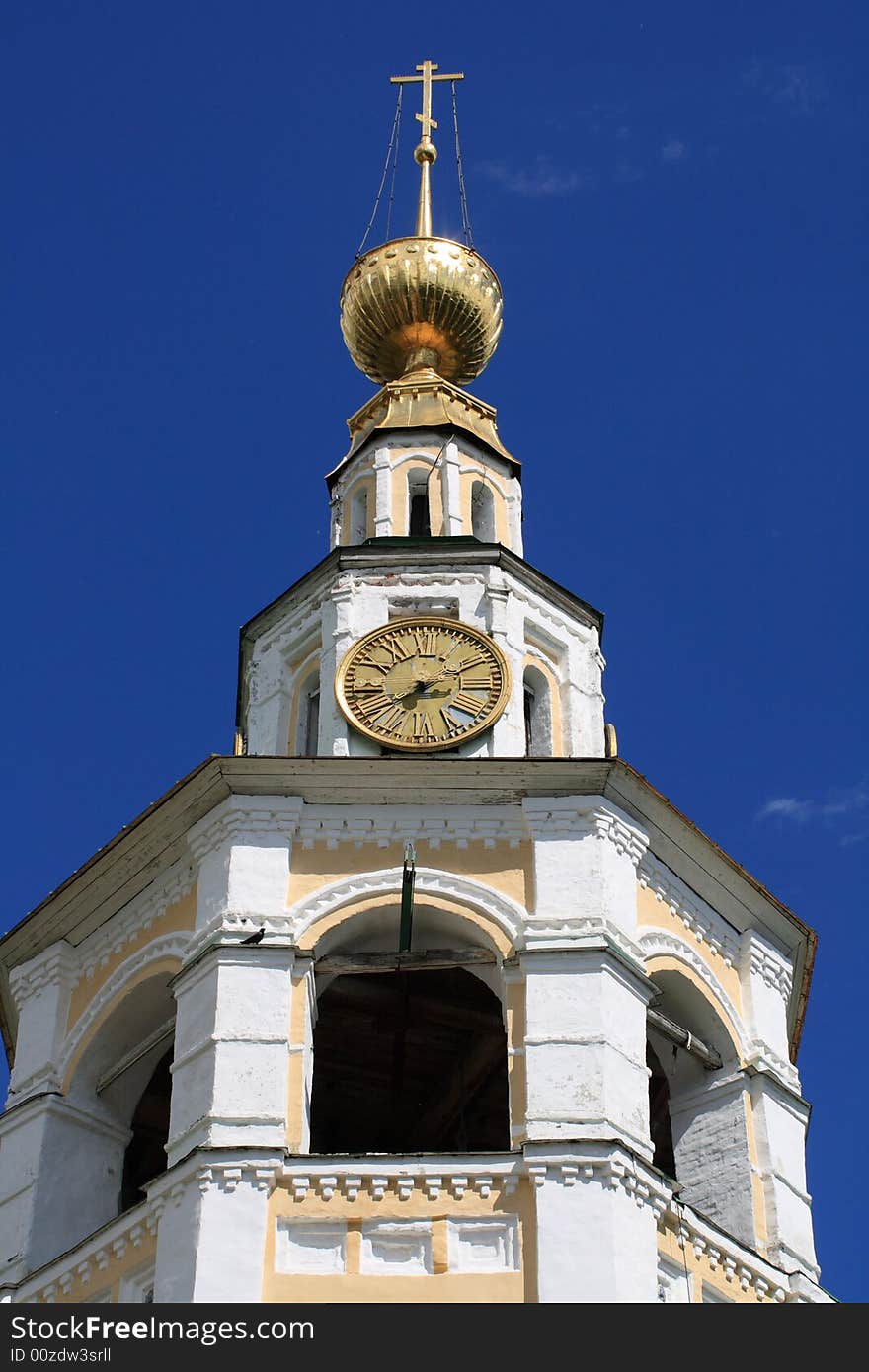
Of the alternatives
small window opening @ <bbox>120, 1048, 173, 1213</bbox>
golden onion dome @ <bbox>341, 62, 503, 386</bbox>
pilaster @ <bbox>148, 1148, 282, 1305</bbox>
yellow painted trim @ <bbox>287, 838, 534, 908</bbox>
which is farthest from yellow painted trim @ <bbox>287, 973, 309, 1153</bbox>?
golden onion dome @ <bbox>341, 62, 503, 386</bbox>

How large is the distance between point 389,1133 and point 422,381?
6.62 meters

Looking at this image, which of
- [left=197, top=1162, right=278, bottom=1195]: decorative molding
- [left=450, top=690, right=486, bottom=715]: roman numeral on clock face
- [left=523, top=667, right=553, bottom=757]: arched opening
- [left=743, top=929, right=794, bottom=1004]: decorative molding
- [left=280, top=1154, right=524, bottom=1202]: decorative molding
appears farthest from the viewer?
[left=523, top=667, right=553, bottom=757]: arched opening

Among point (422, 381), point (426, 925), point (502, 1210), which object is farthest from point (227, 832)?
point (422, 381)

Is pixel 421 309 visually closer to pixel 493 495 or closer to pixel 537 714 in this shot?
pixel 493 495

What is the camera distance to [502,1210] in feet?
64.6

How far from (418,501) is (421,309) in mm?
2319

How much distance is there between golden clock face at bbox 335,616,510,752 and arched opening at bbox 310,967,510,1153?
1813mm

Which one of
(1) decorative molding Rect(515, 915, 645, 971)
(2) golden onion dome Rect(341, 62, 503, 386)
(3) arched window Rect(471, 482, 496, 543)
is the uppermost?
(2) golden onion dome Rect(341, 62, 503, 386)

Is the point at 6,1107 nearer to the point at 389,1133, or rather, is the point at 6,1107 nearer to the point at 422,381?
the point at 389,1133

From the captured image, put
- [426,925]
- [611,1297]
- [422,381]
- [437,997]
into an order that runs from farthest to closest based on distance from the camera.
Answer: [422,381] < [437,997] < [426,925] < [611,1297]

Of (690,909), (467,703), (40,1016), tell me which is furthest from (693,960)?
(40,1016)

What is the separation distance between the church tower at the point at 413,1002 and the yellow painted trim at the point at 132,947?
3cm

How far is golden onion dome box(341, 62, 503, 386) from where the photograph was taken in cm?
2756

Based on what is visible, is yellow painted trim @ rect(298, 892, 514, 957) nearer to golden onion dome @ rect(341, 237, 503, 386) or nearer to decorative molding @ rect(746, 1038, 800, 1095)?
decorative molding @ rect(746, 1038, 800, 1095)
